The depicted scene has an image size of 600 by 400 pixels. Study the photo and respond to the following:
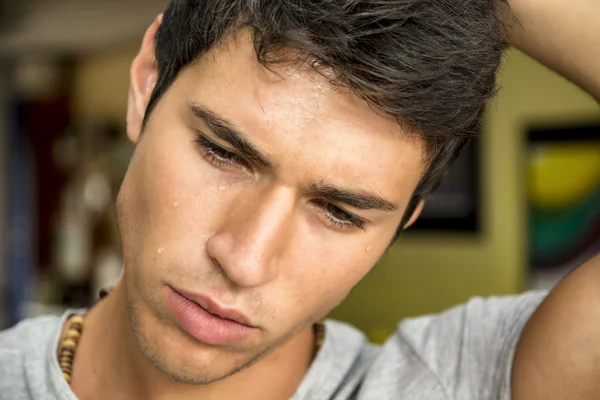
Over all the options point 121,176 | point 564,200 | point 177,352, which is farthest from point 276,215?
point 121,176

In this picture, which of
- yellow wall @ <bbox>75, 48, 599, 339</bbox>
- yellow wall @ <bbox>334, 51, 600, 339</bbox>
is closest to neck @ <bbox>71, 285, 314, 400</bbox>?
yellow wall @ <bbox>75, 48, 599, 339</bbox>

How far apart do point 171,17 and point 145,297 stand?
47 cm

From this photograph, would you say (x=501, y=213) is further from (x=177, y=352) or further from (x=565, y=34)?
(x=177, y=352)

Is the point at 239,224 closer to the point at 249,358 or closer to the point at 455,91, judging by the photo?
the point at 249,358

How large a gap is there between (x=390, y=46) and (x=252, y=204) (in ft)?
0.95

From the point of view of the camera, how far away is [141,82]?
123 cm

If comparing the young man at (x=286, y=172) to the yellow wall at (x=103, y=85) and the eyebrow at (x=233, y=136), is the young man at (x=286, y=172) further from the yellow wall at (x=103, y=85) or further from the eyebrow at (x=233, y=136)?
the yellow wall at (x=103, y=85)

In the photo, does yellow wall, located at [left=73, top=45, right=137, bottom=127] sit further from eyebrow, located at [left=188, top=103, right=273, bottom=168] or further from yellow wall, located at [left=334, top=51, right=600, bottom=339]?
eyebrow, located at [left=188, top=103, right=273, bottom=168]

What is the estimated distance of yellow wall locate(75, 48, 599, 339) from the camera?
11.7 feet

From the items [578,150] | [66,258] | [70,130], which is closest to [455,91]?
[578,150]

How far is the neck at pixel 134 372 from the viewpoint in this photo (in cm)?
118

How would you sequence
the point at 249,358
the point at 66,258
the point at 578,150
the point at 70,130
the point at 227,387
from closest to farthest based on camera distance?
the point at 249,358 < the point at 227,387 < the point at 578,150 < the point at 66,258 < the point at 70,130

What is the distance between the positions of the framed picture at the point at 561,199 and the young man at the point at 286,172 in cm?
231

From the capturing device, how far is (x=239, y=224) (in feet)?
3.22
